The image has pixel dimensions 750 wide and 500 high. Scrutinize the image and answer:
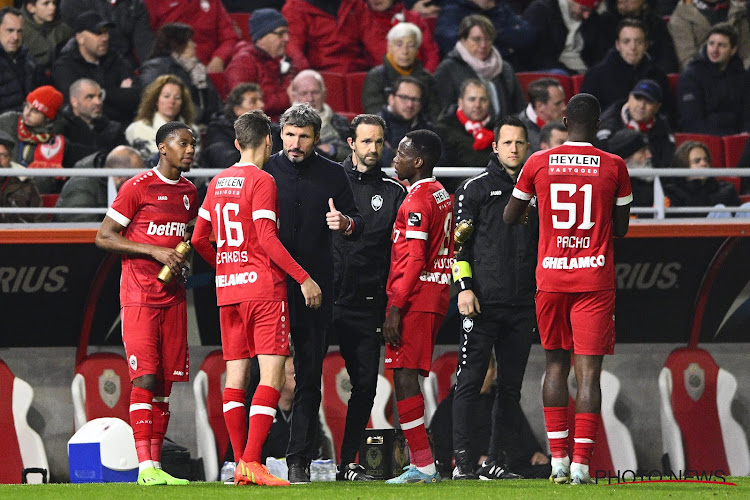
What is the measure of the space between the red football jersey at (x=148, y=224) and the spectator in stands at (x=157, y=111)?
9.42 feet

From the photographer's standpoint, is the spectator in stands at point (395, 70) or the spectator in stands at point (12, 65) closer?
the spectator in stands at point (12, 65)

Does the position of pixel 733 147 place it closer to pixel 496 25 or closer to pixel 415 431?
pixel 496 25

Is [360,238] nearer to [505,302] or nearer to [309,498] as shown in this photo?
[505,302]

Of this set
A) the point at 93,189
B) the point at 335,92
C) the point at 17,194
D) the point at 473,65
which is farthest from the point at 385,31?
the point at 17,194

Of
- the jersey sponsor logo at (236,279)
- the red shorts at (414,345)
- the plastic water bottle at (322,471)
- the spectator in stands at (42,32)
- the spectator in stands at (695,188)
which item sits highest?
the spectator in stands at (42,32)

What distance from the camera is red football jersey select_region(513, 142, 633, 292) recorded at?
7.42m

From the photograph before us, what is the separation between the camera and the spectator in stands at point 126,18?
42.0 ft

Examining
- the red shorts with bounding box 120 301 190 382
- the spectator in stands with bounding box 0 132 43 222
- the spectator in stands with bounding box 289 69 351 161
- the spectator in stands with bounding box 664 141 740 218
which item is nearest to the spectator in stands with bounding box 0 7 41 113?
the spectator in stands with bounding box 0 132 43 222

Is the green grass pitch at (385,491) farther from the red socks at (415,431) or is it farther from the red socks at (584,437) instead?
the red socks at (415,431)

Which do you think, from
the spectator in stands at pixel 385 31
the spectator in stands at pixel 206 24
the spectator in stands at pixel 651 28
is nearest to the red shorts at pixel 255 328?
the spectator in stands at pixel 206 24

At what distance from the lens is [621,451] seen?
35.8 ft

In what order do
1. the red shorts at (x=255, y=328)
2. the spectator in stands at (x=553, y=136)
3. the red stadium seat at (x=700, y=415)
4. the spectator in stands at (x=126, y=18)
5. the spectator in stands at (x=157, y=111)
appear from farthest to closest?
the spectator in stands at (x=126, y=18)
the spectator in stands at (x=157, y=111)
the red stadium seat at (x=700, y=415)
the spectator in stands at (x=553, y=136)
the red shorts at (x=255, y=328)

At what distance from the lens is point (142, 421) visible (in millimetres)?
7926

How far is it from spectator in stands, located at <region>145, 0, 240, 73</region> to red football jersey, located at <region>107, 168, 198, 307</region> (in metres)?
5.08
